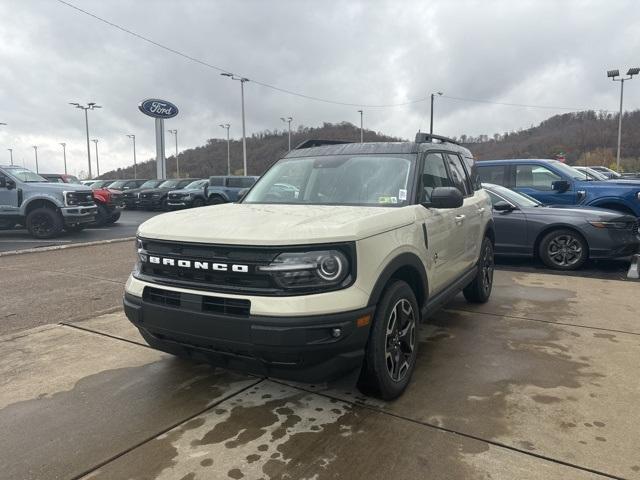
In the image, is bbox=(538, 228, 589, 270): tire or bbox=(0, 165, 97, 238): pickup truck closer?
bbox=(538, 228, 589, 270): tire

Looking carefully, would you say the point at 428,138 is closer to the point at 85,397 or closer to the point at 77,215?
the point at 85,397

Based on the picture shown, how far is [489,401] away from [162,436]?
2.10 metres

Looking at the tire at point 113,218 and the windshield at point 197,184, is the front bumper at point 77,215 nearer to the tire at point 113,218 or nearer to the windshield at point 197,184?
the tire at point 113,218

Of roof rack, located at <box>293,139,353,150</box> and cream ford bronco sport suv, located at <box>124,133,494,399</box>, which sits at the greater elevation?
roof rack, located at <box>293,139,353,150</box>

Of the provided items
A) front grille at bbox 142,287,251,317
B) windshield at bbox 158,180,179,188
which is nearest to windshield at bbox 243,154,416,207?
front grille at bbox 142,287,251,317

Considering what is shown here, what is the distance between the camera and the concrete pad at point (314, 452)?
2502 millimetres

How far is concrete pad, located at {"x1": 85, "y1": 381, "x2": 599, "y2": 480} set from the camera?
2502mm

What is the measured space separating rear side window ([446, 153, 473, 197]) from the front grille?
281 centimetres

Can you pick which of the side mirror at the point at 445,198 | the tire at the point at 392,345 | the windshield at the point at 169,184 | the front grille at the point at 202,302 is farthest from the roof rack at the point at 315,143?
the windshield at the point at 169,184

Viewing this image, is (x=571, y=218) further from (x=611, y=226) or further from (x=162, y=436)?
(x=162, y=436)

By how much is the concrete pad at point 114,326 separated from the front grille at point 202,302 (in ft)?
4.98

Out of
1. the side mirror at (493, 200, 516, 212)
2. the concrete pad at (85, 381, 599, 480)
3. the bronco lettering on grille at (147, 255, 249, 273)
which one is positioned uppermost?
the side mirror at (493, 200, 516, 212)

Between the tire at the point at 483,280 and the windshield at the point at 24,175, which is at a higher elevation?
the windshield at the point at 24,175

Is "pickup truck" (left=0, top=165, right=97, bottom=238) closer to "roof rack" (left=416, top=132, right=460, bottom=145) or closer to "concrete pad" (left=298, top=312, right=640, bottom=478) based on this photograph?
"roof rack" (left=416, top=132, right=460, bottom=145)
